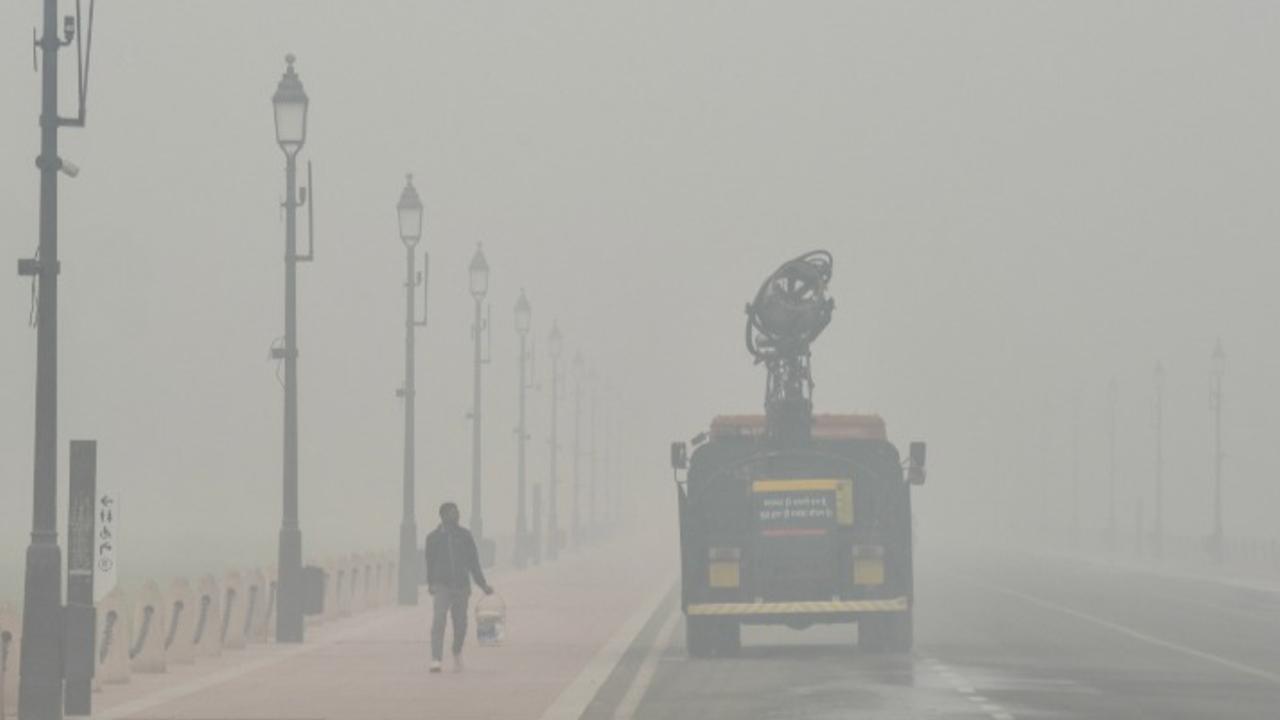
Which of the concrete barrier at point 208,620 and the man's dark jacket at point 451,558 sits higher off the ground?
the man's dark jacket at point 451,558

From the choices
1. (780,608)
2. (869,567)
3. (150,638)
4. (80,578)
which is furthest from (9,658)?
(869,567)

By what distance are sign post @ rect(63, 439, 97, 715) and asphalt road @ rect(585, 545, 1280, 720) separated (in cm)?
433

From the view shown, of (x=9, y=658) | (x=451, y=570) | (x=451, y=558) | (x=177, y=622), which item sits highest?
(x=451, y=558)

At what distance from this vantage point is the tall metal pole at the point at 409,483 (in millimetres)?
53625

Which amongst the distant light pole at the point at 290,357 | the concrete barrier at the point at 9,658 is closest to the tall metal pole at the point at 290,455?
the distant light pole at the point at 290,357

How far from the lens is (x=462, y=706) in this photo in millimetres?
27156

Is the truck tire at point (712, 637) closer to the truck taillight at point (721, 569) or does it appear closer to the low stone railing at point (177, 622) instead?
the truck taillight at point (721, 569)

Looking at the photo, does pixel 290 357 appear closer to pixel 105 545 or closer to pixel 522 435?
pixel 105 545

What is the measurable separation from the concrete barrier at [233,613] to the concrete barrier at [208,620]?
100 cm

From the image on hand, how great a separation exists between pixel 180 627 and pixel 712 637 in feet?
22.5

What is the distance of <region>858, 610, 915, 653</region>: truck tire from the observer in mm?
38656

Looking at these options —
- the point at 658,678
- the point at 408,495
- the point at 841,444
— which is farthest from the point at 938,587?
the point at 658,678

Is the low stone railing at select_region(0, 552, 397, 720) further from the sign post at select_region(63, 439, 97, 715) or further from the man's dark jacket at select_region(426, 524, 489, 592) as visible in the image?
the man's dark jacket at select_region(426, 524, 489, 592)

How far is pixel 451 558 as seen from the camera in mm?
33062
